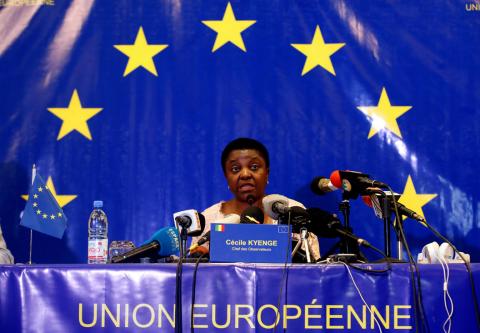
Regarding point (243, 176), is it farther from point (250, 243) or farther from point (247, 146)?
point (250, 243)

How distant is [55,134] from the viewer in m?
4.01

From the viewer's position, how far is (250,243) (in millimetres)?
2451

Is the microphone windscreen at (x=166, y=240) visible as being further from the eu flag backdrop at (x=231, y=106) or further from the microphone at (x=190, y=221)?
the eu flag backdrop at (x=231, y=106)

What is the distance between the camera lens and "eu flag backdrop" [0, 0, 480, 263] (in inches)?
153

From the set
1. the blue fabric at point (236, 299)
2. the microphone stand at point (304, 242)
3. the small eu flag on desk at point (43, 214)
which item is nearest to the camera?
the blue fabric at point (236, 299)

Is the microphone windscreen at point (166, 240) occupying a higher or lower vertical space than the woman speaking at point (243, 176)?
lower

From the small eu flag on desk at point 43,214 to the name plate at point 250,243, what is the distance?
3.27 feet

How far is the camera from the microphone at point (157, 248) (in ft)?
8.54

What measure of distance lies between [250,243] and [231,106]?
1.64 m

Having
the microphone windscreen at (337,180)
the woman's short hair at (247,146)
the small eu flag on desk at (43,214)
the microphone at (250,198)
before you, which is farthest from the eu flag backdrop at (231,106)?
the microphone windscreen at (337,180)

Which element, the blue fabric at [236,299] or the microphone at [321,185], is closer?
the blue fabric at [236,299]

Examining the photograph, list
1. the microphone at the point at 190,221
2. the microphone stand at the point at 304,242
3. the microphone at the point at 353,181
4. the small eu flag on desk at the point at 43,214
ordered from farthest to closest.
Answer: the small eu flag on desk at the point at 43,214, the microphone at the point at 353,181, the microphone at the point at 190,221, the microphone stand at the point at 304,242

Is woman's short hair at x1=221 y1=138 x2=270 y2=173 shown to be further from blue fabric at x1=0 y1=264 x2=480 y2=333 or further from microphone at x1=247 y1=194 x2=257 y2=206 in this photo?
blue fabric at x1=0 y1=264 x2=480 y2=333

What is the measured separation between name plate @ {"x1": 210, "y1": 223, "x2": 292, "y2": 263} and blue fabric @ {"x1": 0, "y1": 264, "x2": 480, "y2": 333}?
0.17 ft
